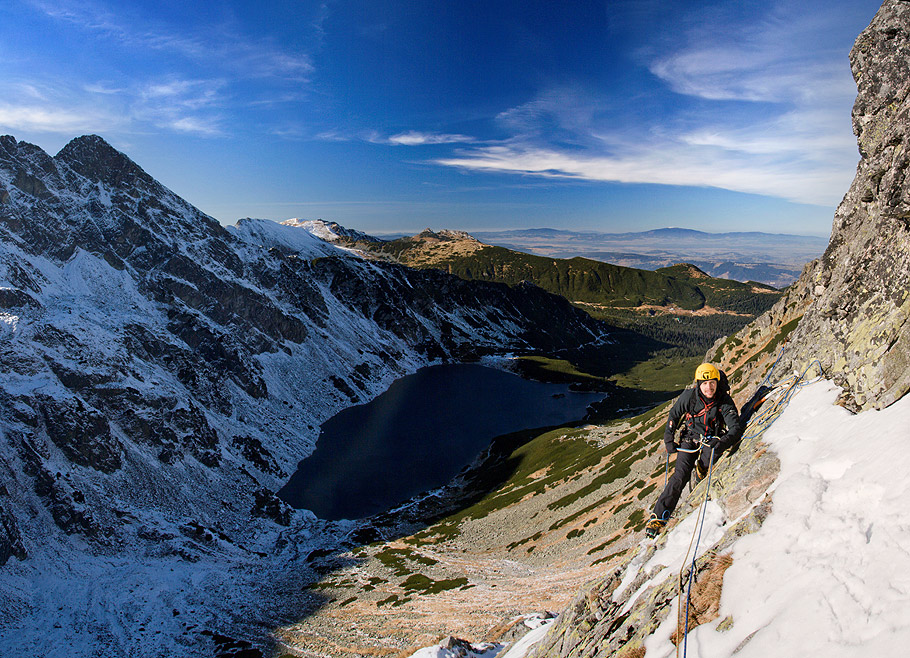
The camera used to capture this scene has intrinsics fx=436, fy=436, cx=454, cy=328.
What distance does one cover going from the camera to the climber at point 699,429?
14.0 m

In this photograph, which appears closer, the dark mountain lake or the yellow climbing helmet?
the yellow climbing helmet

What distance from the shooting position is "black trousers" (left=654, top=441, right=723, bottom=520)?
14.8 meters

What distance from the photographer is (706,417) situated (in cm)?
1441

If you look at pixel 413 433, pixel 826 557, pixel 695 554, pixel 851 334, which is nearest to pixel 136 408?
pixel 413 433

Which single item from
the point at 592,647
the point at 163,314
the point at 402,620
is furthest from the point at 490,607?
the point at 163,314

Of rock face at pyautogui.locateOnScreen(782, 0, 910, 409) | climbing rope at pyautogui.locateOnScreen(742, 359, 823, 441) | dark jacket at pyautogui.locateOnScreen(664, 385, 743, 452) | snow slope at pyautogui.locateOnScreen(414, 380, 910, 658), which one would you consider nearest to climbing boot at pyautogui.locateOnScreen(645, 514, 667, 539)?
dark jacket at pyautogui.locateOnScreen(664, 385, 743, 452)

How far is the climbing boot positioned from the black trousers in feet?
0.61

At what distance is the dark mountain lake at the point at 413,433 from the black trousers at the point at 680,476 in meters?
77.0

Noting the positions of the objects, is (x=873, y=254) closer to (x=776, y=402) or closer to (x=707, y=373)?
(x=776, y=402)

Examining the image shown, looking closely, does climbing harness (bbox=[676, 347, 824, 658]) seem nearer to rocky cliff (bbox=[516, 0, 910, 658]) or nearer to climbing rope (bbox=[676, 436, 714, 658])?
climbing rope (bbox=[676, 436, 714, 658])

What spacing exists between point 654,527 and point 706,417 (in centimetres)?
422

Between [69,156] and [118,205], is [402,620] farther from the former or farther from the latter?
[69,156]

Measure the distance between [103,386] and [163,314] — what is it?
40532 mm

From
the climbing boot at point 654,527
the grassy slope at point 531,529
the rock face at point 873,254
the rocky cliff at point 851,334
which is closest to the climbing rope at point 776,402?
the rocky cliff at point 851,334
